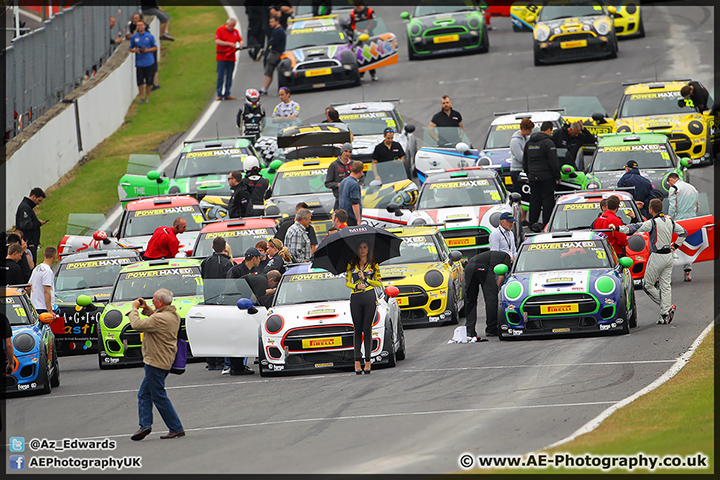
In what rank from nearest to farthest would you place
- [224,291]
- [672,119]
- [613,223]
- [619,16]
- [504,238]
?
1. [224,291]
2. [504,238]
3. [613,223]
4. [672,119]
5. [619,16]

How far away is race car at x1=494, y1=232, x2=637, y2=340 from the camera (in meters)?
16.0

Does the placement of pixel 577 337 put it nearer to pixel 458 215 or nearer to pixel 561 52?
pixel 458 215

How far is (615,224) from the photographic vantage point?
62.0ft

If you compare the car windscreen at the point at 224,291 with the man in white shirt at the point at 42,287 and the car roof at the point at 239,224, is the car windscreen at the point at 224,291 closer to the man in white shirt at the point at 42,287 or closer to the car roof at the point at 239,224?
the man in white shirt at the point at 42,287

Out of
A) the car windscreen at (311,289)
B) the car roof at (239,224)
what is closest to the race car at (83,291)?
the car roof at (239,224)

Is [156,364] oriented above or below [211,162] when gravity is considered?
below

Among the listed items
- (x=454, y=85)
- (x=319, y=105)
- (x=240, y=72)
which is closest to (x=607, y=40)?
(x=454, y=85)

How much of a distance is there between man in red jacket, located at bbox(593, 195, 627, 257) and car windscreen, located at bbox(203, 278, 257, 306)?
6.06m

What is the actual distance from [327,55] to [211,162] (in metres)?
8.43

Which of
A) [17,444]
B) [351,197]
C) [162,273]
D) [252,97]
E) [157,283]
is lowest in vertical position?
[17,444]

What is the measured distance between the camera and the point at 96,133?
106 ft

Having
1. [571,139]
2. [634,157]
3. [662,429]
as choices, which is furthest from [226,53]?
[662,429]

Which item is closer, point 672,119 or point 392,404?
point 392,404

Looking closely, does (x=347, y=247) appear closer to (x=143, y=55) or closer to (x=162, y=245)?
(x=162, y=245)
